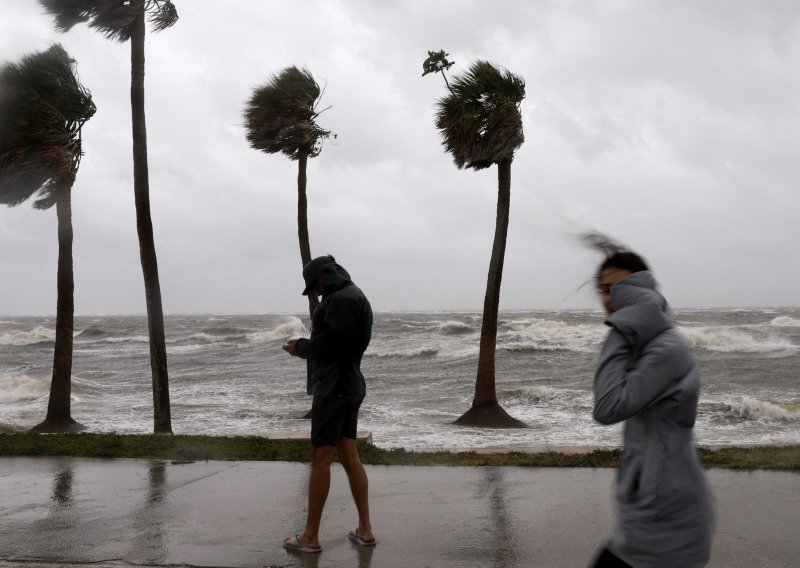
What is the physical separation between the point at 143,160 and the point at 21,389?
14.0 metres

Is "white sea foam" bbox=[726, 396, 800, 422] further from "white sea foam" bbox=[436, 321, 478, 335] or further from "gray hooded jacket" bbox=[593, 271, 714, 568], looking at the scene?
"white sea foam" bbox=[436, 321, 478, 335]

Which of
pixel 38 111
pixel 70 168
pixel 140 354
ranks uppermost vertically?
pixel 38 111

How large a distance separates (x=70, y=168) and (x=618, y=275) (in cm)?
1285

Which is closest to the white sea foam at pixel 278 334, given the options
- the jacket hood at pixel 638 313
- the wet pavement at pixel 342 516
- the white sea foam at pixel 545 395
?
the white sea foam at pixel 545 395

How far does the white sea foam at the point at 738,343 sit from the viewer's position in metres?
34.9

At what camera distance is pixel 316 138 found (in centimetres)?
1627

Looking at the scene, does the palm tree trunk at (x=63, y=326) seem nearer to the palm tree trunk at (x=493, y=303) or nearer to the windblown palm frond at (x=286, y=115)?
the windblown palm frond at (x=286, y=115)

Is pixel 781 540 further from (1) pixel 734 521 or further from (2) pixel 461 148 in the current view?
(2) pixel 461 148

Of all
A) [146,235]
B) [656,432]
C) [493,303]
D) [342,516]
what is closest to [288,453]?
[342,516]

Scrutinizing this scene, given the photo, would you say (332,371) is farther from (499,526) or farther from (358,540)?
(499,526)

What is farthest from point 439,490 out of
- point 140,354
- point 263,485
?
point 140,354

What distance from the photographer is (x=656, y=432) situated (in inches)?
97.3

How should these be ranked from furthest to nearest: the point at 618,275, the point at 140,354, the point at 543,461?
the point at 140,354 → the point at 543,461 → the point at 618,275

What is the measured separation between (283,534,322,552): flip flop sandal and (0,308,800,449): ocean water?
223 inches
